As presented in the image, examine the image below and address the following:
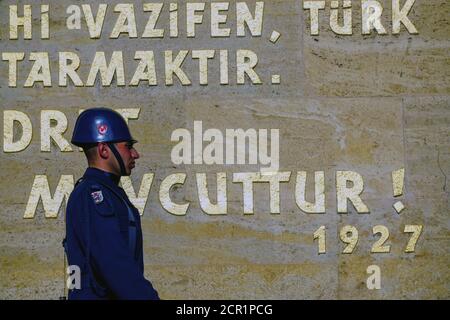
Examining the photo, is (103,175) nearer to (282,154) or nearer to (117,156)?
(117,156)

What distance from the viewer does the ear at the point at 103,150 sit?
865 cm

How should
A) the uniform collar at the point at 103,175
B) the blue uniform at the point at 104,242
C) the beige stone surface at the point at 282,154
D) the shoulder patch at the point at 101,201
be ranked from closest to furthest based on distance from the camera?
the blue uniform at the point at 104,242 → the shoulder patch at the point at 101,201 → the uniform collar at the point at 103,175 → the beige stone surface at the point at 282,154

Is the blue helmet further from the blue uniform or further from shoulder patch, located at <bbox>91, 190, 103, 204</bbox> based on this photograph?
shoulder patch, located at <bbox>91, 190, 103, 204</bbox>

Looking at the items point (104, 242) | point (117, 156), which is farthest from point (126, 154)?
point (104, 242)

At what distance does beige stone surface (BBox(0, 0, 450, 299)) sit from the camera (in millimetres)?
11594

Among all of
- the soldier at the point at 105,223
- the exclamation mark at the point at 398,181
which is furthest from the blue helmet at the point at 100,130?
the exclamation mark at the point at 398,181

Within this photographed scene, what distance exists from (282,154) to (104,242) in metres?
3.87

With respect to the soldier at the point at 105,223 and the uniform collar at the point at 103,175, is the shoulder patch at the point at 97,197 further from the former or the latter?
the uniform collar at the point at 103,175

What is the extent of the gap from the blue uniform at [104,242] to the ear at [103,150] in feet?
0.44

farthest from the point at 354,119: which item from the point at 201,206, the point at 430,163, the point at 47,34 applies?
the point at 47,34

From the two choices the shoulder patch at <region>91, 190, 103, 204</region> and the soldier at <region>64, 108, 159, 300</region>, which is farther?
the shoulder patch at <region>91, 190, 103, 204</region>

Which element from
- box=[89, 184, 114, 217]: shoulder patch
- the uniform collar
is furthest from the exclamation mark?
box=[89, 184, 114, 217]: shoulder patch

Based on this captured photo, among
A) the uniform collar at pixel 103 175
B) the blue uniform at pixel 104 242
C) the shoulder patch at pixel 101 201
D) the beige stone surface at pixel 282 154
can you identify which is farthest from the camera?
the beige stone surface at pixel 282 154

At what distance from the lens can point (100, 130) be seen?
8.66 meters
